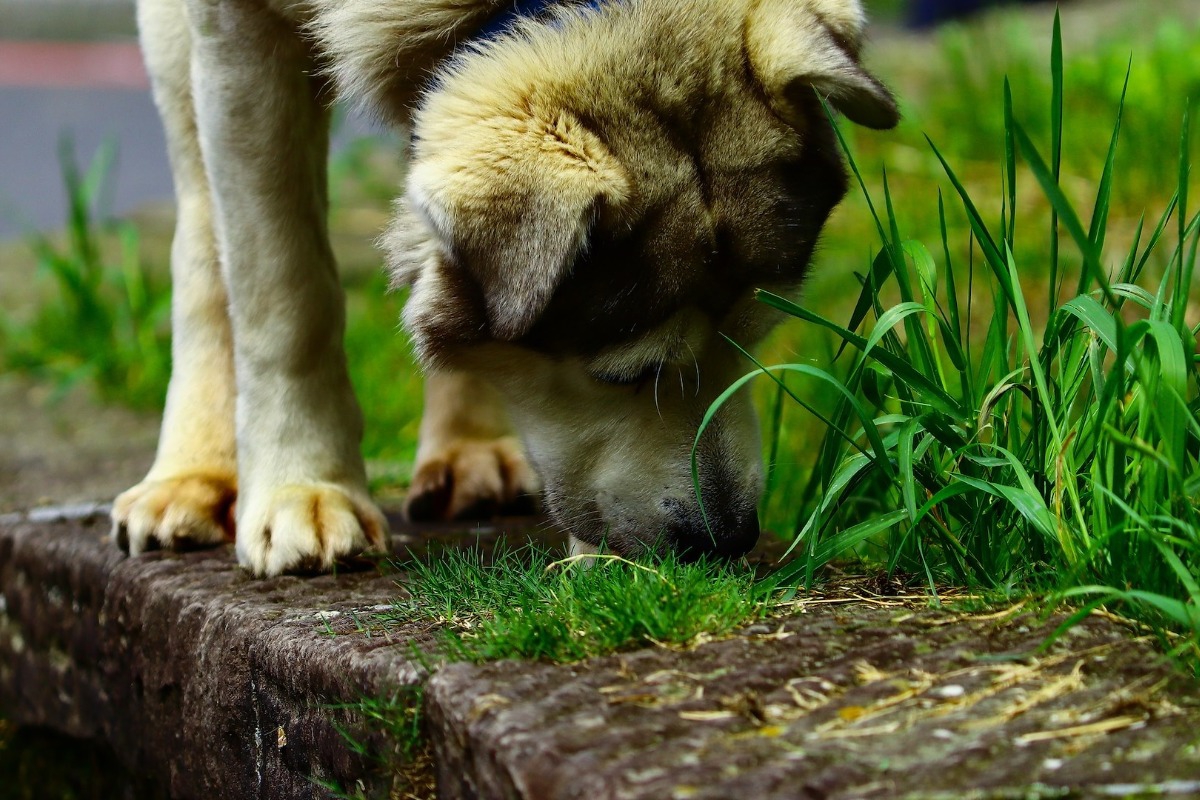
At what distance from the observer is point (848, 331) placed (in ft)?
6.91

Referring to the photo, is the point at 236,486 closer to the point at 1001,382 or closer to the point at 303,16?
the point at 303,16

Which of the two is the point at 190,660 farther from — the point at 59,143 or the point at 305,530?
the point at 59,143

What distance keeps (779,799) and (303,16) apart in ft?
6.35

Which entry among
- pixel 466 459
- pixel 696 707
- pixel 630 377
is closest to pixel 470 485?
pixel 466 459

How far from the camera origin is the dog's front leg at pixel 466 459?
3344 millimetres

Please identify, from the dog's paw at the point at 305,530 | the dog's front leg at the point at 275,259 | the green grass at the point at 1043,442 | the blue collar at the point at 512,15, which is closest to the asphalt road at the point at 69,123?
the dog's front leg at the point at 275,259

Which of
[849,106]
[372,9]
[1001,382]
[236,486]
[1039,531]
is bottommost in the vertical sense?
[236,486]

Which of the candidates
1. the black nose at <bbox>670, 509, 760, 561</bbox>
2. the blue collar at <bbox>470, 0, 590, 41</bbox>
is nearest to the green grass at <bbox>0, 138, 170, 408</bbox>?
the blue collar at <bbox>470, 0, 590, 41</bbox>

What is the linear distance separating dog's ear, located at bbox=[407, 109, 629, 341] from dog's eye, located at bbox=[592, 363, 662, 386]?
26 cm

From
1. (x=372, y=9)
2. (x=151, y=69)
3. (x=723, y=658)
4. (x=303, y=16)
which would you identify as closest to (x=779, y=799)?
(x=723, y=658)

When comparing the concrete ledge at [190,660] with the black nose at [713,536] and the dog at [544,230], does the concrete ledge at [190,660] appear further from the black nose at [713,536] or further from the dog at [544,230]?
the black nose at [713,536]

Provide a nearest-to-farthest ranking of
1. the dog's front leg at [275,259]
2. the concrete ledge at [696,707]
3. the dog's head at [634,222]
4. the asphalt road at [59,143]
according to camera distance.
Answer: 1. the concrete ledge at [696,707]
2. the dog's head at [634,222]
3. the dog's front leg at [275,259]
4. the asphalt road at [59,143]

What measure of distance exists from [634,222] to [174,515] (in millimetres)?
1244

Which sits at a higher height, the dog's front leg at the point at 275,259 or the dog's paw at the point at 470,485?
the dog's front leg at the point at 275,259
